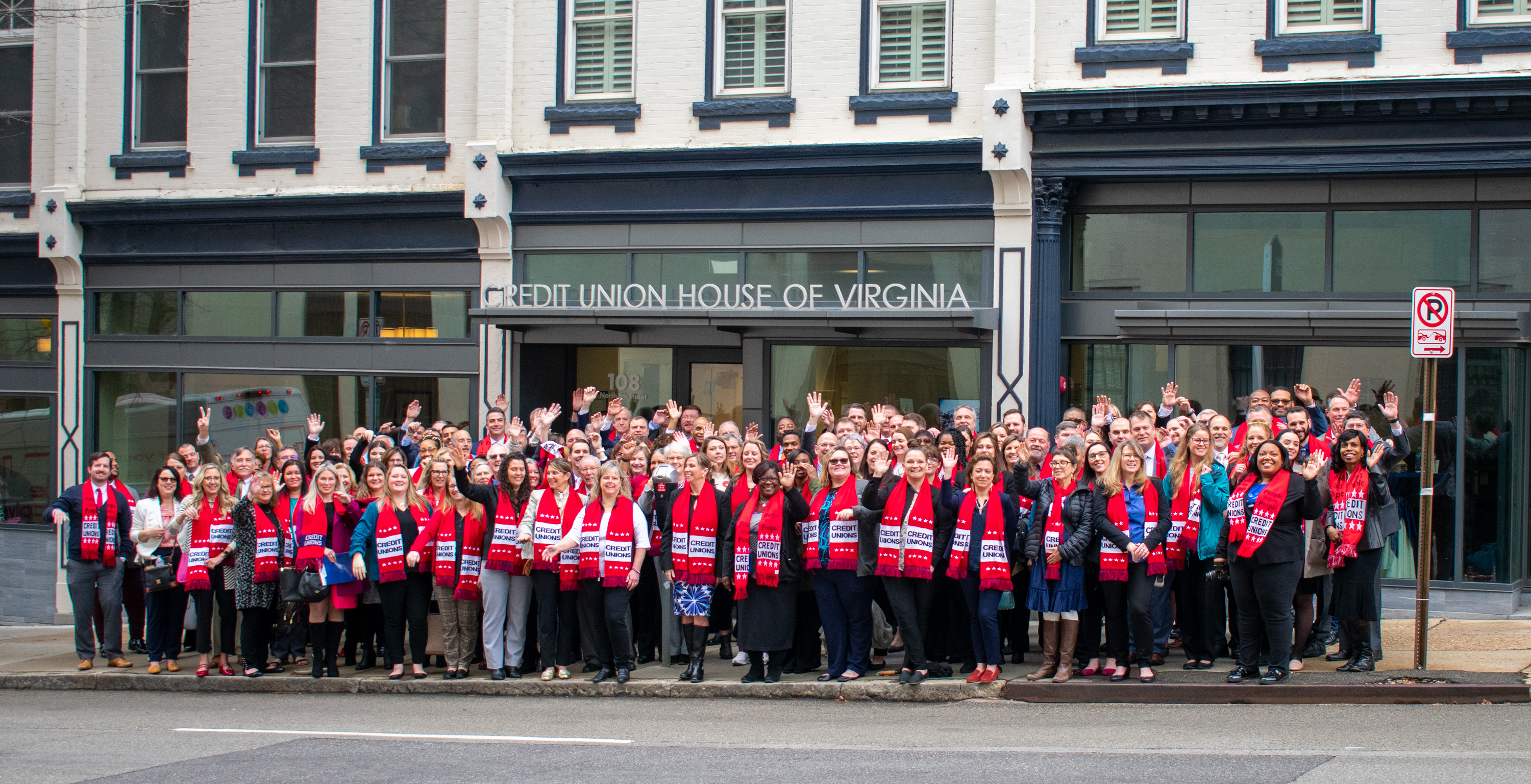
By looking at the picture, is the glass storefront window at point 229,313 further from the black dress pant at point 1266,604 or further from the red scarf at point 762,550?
the black dress pant at point 1266,604

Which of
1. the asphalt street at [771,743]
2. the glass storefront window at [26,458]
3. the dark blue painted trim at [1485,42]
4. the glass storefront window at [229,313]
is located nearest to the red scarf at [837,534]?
the asphalt street at [771,743]

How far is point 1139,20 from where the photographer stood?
537 inches

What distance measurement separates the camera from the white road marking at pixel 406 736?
836cm

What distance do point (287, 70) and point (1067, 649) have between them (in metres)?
12.5

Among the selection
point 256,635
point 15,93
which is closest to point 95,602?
point 256,635

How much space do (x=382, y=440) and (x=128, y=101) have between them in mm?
8433

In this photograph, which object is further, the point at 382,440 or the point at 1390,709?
the point at 382,440

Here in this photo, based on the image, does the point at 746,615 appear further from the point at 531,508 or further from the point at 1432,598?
the point at 1432,598

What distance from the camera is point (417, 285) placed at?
1612 centimetres

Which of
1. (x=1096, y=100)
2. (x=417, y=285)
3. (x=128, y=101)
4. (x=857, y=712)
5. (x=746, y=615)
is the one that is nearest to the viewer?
(x=857, y=712)

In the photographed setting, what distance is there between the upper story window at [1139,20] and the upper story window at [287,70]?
9642 mm

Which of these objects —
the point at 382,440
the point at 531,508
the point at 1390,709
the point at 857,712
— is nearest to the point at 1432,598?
the point at 1390,709

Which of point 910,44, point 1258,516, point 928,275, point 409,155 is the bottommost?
point 1258,516

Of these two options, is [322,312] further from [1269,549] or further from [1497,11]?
[1497,11]
